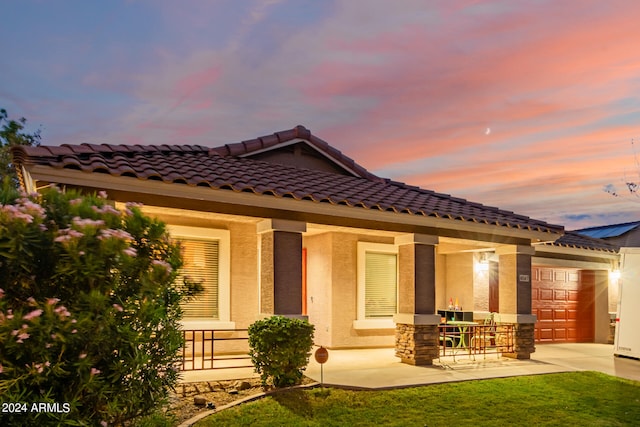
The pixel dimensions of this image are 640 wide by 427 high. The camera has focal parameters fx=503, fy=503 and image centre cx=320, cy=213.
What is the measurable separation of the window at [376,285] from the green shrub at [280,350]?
17.4 ft

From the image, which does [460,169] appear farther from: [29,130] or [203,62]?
[29,130]

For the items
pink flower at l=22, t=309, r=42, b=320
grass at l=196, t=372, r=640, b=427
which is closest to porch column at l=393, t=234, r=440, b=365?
grass at l=196, t=372, r=640, b=427

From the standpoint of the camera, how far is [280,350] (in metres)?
8.35

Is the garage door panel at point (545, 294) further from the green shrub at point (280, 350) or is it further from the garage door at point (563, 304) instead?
the green shrub at point (280, 350)

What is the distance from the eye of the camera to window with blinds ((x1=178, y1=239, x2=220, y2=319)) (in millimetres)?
11367

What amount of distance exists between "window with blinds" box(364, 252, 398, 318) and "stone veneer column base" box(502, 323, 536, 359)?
134 inches

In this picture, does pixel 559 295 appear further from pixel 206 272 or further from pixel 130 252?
pixel 130 252

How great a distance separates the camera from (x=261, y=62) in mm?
16094

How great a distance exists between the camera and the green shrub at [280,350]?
836 cm

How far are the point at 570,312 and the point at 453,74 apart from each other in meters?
9.93

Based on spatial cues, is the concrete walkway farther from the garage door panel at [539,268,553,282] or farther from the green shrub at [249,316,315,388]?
the garage door panel at [539,268,553,282]

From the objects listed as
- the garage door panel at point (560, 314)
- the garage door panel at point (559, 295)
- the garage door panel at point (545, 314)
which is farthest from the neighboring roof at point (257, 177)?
the garage door panel at point (560, 314)

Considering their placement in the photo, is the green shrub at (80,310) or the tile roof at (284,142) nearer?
the green shrub at (80,310)

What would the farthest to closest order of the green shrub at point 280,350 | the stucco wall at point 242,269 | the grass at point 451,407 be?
the stucco wall at point 242,269, the green shrub at point 280,350, the grass at point 451,407
